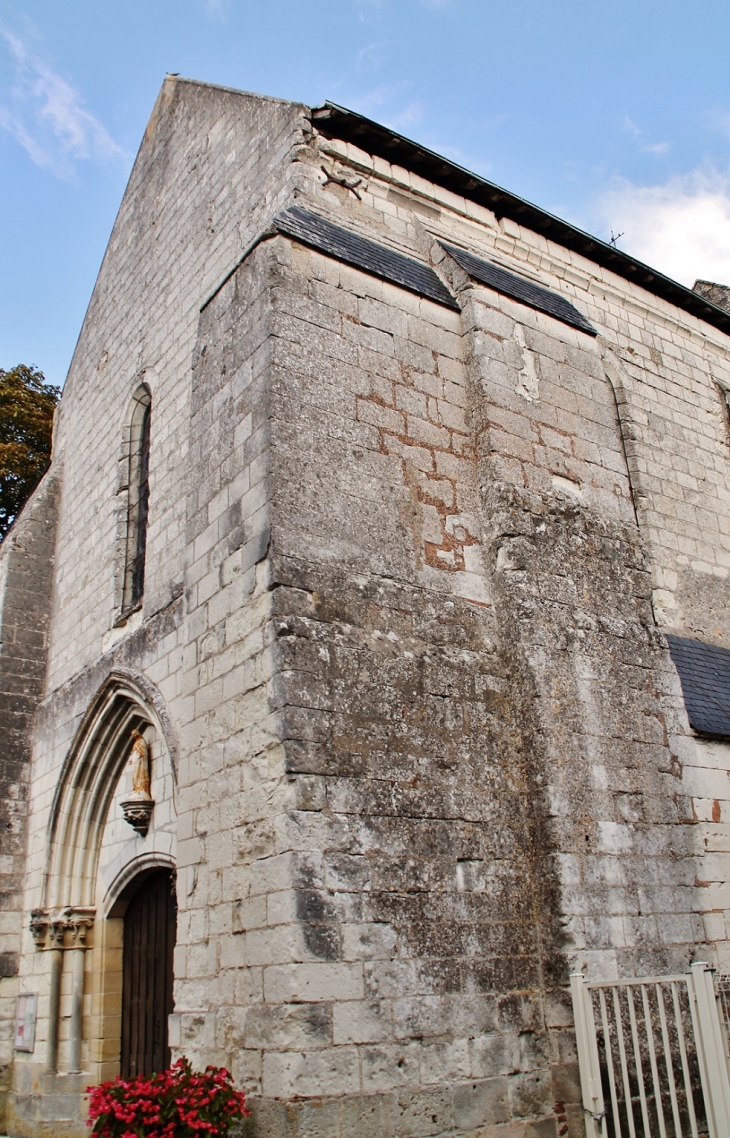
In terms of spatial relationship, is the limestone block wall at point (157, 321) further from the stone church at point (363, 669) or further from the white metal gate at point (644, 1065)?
the white metal gate at point (644, 1065)

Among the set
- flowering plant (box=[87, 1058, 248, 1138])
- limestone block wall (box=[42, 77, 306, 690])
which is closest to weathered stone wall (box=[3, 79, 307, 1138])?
limestone block wall (box=[42, 77, 306, 690])

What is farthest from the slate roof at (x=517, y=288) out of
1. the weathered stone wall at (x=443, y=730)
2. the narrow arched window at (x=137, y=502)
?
the narrow arched window at (x=137, y=502)

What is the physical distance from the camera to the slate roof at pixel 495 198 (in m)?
6.36

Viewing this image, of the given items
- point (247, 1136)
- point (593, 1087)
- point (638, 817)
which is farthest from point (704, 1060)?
point (247, 1136)

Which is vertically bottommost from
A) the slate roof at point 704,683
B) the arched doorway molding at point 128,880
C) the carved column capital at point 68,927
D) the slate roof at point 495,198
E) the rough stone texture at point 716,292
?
the carved column capital at point 68,927

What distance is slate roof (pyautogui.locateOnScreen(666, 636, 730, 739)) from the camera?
557 centimetres

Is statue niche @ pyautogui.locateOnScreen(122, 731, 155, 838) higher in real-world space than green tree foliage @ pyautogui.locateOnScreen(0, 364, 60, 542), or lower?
lower

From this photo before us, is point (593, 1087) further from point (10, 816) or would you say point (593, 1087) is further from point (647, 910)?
point (10, 816)

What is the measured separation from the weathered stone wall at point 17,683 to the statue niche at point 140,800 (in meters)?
1.88

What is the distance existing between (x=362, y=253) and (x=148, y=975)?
16.0 feet

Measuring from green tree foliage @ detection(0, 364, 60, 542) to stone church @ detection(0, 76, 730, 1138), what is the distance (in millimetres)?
3975

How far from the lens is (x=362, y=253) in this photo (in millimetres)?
5750

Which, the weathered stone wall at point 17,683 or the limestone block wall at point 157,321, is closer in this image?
the limestone block wall at point 157,321

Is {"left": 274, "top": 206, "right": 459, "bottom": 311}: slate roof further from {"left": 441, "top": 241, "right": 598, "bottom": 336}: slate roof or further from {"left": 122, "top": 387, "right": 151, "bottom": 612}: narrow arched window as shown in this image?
{"left": 122, "top": 387, "right": 151, "bottom": 612}: narrow arched window
